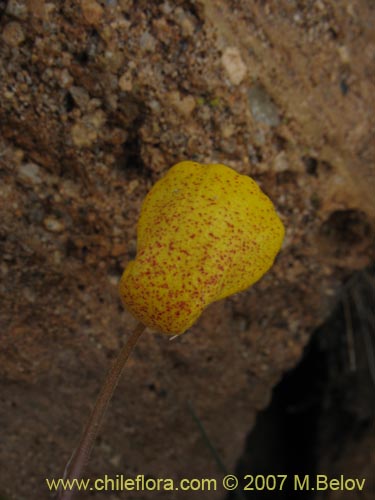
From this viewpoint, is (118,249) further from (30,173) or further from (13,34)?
(13,34)

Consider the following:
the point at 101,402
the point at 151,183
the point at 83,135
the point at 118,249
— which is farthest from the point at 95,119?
the point at 101,402

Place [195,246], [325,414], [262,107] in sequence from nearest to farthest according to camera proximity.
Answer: [195,246] < [262,107] < [325,414]

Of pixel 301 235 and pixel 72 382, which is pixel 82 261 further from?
pixel 301 235

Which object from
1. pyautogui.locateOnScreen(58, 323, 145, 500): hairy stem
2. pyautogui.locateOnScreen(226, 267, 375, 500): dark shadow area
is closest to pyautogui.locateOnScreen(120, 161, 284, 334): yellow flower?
pyautogui.locateOnScreen(58, 323, 145, 500): hairy stem

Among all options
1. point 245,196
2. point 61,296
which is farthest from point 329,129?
point 61,296

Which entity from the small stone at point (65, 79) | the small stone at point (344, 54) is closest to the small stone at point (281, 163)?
the small stone at point (344, 54)
